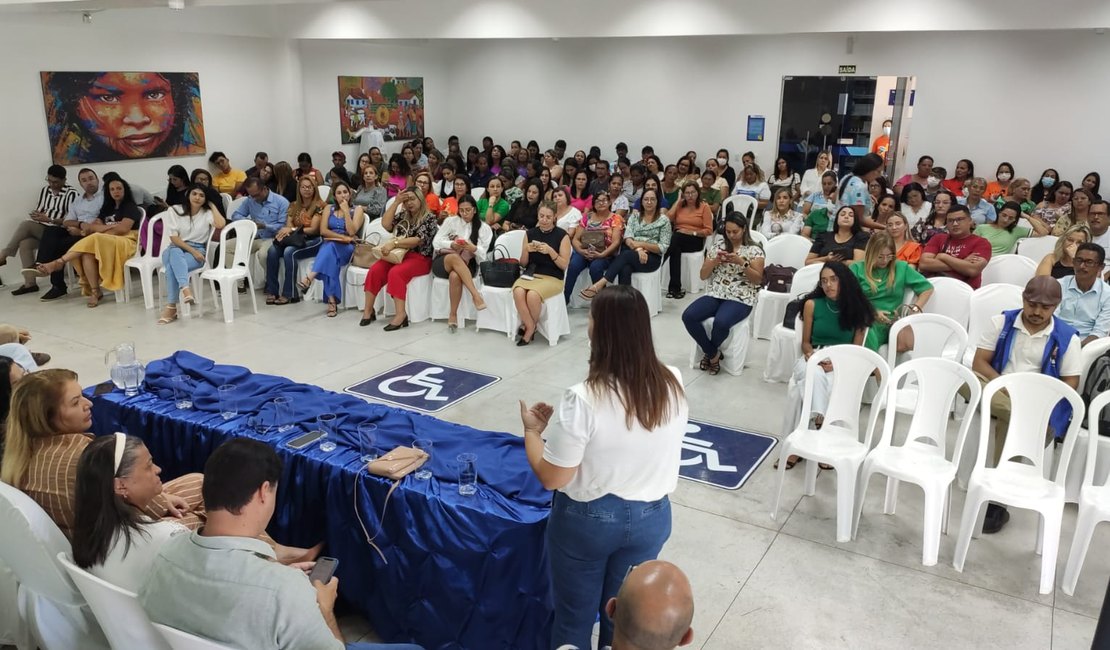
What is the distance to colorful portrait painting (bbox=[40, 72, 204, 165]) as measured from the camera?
8.81 meters

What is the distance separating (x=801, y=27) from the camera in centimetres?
870

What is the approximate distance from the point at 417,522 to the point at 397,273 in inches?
182

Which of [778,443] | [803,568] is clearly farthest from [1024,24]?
[803,568]

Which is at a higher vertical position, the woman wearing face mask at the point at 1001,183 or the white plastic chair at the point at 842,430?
the woman wearing face mask at the point at 1001,183

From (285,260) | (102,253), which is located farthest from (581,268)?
(102,253)

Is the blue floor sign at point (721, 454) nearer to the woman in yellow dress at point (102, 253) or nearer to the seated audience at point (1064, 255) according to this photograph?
the seated audience at point (1064, 255)

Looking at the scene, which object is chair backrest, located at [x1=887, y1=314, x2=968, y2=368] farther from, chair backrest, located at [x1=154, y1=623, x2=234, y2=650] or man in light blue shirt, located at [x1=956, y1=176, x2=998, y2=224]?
chair backrest, located at [x1=154, y1=623, x2=234, y2=650]

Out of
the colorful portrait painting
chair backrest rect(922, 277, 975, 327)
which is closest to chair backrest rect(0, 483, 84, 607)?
chair backrest rect(922, 277, 975, 327)

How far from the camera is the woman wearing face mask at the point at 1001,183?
33.7 feet

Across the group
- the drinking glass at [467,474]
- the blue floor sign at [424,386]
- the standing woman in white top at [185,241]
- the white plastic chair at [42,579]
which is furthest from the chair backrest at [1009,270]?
the standing woman in white top at [185,241]

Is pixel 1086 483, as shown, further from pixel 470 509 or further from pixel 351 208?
pixel 351 208

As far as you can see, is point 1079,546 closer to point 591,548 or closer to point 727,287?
point 591,548

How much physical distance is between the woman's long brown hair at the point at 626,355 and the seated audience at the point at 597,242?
5.18 m

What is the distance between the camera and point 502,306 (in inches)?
273
